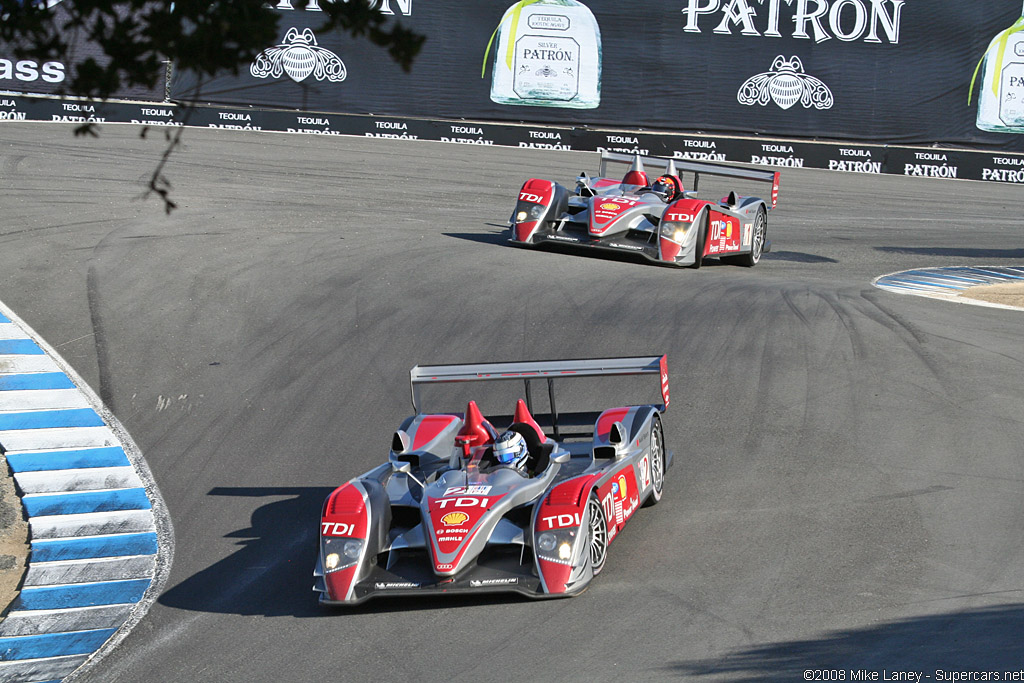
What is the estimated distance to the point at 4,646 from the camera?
295 inches

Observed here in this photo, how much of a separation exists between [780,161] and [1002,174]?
5411 mm

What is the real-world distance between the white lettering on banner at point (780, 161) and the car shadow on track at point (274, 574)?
20.0m

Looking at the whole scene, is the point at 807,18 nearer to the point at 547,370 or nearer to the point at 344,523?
the point at 547,370

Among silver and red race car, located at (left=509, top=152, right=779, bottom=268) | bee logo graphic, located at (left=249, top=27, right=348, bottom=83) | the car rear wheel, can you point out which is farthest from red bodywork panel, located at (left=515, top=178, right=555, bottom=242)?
bee logo graphic, located at (left=249, top=27, right=348, bottom=83)

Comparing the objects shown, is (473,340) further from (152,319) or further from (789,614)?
(789,614)

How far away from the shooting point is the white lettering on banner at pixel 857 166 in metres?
27.6

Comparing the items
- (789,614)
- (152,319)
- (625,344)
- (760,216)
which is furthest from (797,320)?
(152,319)

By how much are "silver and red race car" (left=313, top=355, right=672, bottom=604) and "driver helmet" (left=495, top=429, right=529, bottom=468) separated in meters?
0.04

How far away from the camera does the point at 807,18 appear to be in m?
27.5

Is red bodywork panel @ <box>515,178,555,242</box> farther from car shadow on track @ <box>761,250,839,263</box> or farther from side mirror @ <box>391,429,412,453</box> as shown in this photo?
side mirror @ <box>391,429,412,453</box>

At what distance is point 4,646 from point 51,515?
6.61 feet

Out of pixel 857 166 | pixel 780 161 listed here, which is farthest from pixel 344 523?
pixel 857 166

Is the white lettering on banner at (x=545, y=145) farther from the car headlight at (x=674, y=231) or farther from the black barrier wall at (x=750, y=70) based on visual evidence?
the car headlight at (x=674, y=231)

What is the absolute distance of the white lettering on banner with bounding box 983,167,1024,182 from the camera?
27.4m
